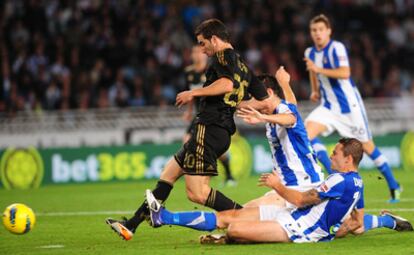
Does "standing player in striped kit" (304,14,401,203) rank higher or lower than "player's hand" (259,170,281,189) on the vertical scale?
higher

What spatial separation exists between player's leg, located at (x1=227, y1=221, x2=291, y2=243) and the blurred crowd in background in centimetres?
1214

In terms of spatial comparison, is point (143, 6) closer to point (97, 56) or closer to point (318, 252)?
point (97, 56)

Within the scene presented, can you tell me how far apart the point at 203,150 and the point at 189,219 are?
2.45ft

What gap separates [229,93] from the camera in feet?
30.2

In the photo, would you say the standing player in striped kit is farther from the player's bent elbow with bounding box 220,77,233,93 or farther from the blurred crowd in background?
the blurred crowd in background

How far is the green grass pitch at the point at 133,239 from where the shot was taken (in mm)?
8438

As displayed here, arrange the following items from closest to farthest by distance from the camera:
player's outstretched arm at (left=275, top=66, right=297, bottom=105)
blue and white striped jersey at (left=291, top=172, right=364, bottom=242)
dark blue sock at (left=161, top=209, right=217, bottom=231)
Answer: blue and white striped jersey at (left=291, top=172, right=364, bottom=242), dark blue sock at (left=161, top=209, right=217, bottom=231), player's outstretched arm at (left=275, top=66, right=297, bottom=105)

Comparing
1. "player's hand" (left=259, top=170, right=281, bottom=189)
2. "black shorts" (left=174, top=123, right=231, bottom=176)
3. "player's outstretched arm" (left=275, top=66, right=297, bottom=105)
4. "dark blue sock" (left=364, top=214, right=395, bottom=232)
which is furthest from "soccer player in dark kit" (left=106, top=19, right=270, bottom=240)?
"dark blue sock" (left=364, top=214, right=395, bottom=232)

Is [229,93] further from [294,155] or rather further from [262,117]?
[294,155]

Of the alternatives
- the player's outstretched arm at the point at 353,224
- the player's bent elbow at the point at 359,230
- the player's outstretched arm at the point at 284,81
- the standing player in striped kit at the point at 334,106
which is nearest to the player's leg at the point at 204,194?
the player's outstretched arm at the point at 353,224

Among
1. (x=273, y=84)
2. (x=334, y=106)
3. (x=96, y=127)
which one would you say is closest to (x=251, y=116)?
(x=273, y=84)

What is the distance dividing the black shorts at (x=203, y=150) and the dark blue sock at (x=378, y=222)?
63.3 inches

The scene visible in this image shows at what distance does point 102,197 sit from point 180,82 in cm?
740

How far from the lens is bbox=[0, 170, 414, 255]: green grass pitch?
27.7ft
